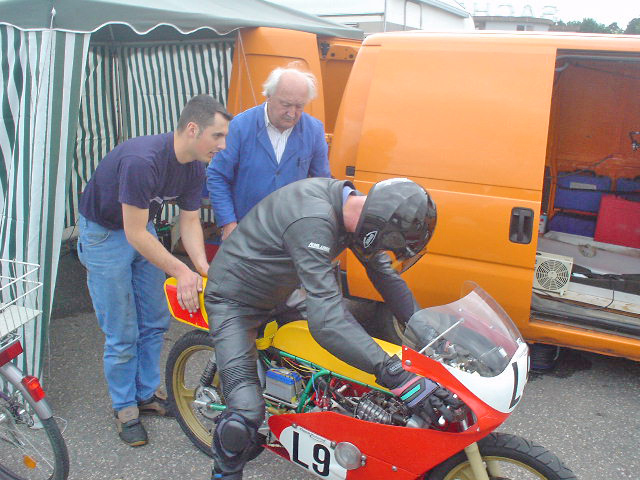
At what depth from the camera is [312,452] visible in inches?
89.0

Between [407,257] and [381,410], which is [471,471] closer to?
[381,410]

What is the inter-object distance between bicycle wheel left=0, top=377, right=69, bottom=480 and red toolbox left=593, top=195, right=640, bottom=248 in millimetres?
4318

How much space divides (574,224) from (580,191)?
0.97 ft

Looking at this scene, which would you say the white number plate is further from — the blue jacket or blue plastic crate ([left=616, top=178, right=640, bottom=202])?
blue plastic crate ([left=616, top=178, right=640, bottom=202])

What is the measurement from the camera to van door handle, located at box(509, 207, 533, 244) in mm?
3137

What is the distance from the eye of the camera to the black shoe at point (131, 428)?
2.96 m

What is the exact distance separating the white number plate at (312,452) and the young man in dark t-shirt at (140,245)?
0.70m

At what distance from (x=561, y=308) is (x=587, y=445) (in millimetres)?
839

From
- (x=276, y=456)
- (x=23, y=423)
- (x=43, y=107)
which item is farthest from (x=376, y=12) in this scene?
(x=23, y=423)

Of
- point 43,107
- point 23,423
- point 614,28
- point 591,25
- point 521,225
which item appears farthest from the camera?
point 591,25

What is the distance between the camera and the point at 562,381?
3.64 meters

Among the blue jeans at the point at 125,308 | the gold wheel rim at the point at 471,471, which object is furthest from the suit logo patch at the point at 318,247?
the blue jeans at the point at 125,308

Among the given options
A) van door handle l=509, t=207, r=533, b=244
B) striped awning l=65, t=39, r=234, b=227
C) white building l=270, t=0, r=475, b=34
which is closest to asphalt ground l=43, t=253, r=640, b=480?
van door handle l=509, t=207, r=533, b=244

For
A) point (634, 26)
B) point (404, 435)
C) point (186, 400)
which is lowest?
point (186, 400)
